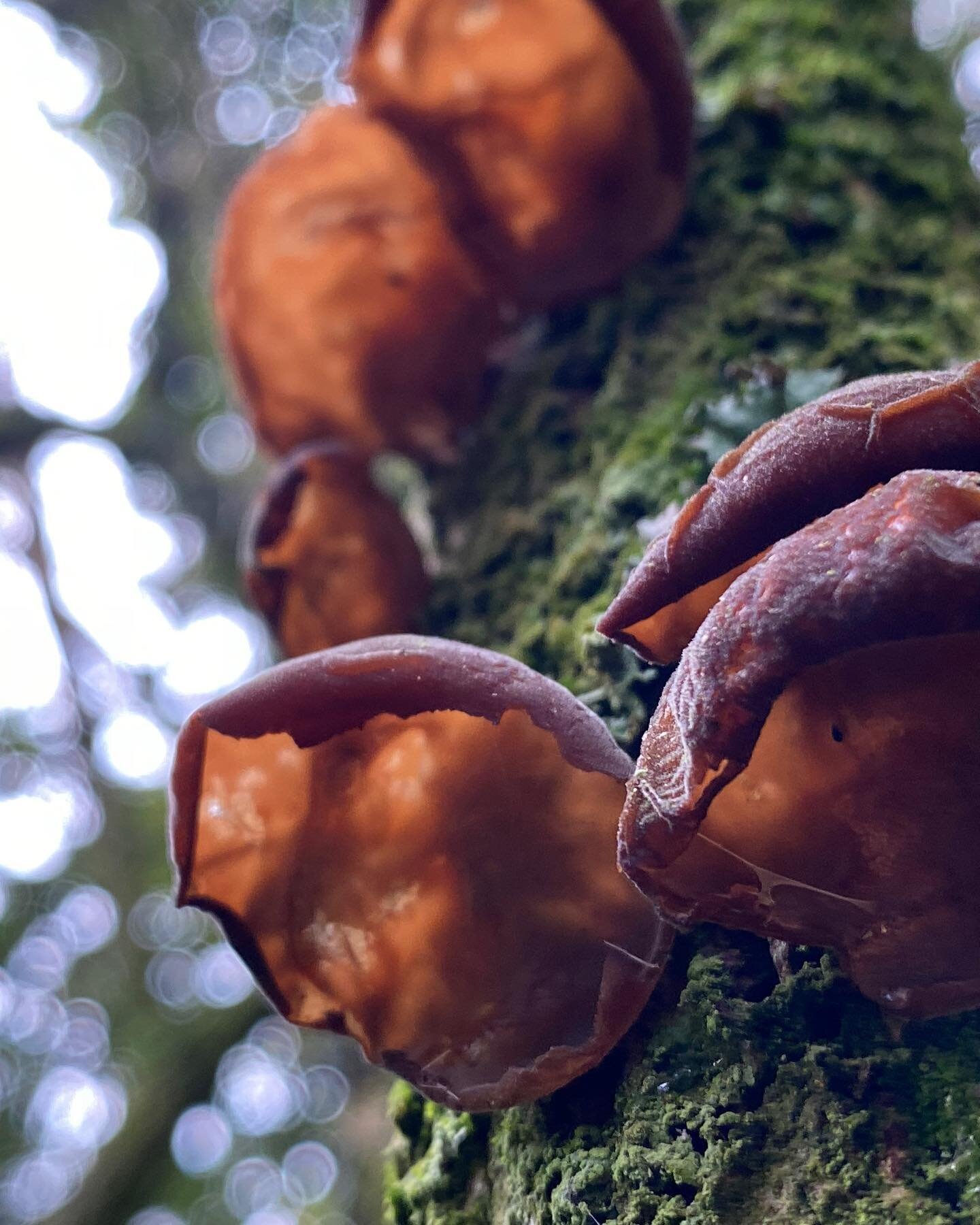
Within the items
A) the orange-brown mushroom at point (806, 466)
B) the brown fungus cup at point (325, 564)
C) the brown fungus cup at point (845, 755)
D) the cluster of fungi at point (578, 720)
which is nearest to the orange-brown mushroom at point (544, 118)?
the cluster of fungi at point (578, 720)

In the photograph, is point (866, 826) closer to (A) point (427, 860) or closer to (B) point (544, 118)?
(A) point (427, 860)

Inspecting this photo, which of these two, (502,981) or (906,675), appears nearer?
(906,675)

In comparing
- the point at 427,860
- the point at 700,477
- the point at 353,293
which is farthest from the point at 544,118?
the point at 427,860

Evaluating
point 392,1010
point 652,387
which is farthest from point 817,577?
point 652,387

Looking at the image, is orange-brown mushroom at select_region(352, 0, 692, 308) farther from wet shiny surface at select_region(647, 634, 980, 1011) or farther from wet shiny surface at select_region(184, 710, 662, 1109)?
wet shiny surface at select_region(647, 634, 980, 1011)

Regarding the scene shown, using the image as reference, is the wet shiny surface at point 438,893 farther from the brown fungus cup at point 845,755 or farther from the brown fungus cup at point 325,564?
the brown fungus cup at point 325,564

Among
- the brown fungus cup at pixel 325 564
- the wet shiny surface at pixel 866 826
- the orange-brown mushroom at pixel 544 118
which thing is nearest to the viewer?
the wet shiny surface at pixel 866 826

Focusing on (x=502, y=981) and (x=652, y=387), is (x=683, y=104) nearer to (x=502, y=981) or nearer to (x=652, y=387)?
(x=652, y=387)
